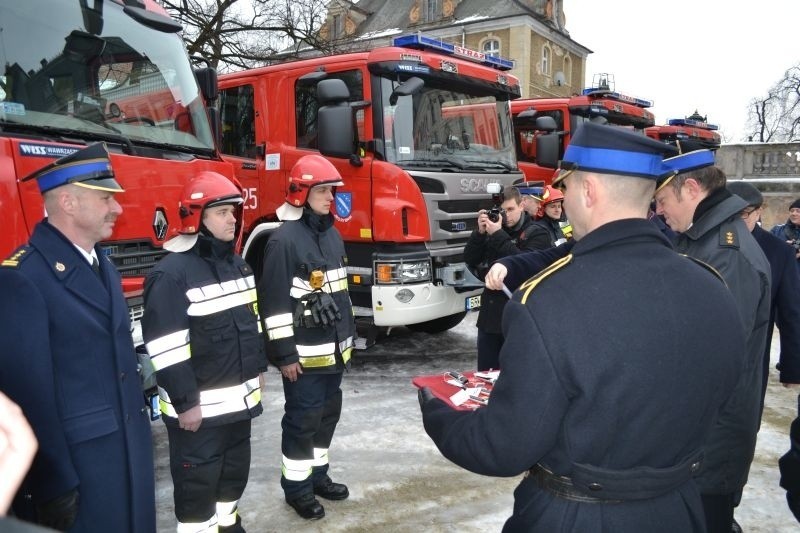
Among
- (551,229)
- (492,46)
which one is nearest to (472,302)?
(551,229)

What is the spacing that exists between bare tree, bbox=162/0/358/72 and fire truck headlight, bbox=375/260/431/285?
10.6 meters

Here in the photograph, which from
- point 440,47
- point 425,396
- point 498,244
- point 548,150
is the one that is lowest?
point 425,396

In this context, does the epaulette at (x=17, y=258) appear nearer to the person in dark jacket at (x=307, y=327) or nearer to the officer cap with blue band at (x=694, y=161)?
the person in dark jacket at (x=307, y=327)

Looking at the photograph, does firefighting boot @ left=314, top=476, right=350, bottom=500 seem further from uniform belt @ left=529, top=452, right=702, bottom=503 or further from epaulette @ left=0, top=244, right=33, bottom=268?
uniform belt @ left=529, top=452, right=702, bottom=503

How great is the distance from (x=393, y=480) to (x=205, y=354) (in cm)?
172

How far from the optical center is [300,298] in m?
3.69

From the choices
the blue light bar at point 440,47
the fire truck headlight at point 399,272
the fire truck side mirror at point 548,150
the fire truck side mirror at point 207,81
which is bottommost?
the fire truck headlight at point 399,272

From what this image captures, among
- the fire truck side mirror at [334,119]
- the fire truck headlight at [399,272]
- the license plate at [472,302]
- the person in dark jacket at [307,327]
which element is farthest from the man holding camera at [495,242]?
the fire truck side mirror at [334,119]

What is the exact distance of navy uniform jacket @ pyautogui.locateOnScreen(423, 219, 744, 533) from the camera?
1433mm

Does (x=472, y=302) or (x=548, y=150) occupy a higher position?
(x=548, y=150)

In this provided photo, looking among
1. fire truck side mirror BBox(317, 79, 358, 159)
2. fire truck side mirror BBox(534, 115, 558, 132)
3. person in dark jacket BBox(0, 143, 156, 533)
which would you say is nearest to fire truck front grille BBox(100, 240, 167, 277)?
person in dark jacket BBox(0, 143, 156, 533)

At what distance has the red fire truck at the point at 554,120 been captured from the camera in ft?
26.4

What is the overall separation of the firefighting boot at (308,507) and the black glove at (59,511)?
1.75 metres

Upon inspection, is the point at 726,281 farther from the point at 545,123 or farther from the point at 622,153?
the point at 545,123
